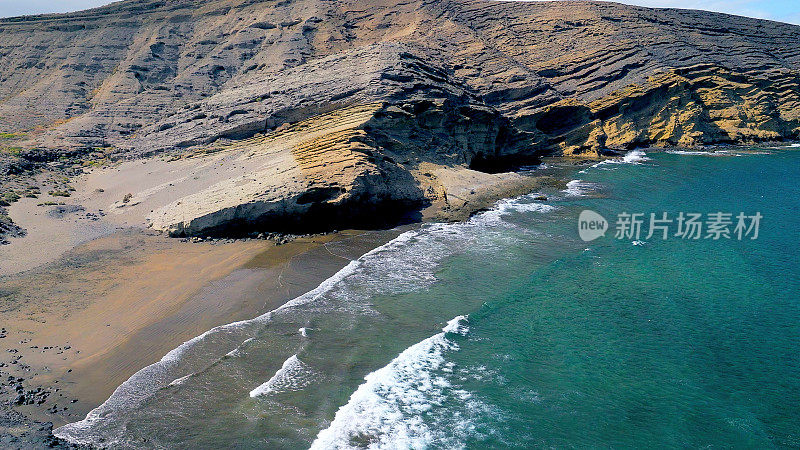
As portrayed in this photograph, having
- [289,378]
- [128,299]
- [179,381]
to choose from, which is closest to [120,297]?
[128,299]

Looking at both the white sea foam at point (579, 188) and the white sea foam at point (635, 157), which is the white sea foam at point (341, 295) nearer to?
the white sea foam at point (579, 188)

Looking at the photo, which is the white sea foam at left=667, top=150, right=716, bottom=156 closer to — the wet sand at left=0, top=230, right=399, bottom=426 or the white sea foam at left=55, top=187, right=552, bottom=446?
the white sea foam at left=55, top=187, right=552, bottom=446

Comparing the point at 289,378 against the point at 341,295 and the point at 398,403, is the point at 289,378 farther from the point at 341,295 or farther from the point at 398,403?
the point at 341,295

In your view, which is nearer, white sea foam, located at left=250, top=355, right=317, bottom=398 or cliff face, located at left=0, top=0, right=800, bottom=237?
white sea foam, located at left=250, top=355, right=317, bottom=398

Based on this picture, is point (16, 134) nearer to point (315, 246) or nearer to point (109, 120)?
point (109, 120)

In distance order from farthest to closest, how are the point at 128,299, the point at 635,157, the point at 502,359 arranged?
the point at 635,157 < the point at 128,299 < the point at 502,359

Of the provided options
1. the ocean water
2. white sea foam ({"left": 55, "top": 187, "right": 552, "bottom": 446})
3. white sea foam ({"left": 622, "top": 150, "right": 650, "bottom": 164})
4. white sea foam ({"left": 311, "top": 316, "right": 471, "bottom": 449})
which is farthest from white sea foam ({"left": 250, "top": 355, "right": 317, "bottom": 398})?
white sea foam ({"left": 622, "top": 150, "right": 650, "bottom": 164})
